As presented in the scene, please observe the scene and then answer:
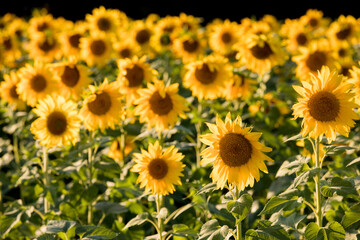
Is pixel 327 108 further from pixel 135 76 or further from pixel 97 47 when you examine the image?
pixel 97 47

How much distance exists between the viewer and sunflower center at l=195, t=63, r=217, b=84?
4.08 meters

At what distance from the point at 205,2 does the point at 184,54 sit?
9431 mm

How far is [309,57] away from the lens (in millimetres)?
4172

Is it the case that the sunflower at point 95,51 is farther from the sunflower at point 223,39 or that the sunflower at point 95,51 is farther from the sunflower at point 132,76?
the sunflower at point 132,76

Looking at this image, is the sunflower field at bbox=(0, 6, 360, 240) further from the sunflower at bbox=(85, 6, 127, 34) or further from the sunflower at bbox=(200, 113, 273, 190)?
the sunflower at bbox=(85, 6, 127, 34)

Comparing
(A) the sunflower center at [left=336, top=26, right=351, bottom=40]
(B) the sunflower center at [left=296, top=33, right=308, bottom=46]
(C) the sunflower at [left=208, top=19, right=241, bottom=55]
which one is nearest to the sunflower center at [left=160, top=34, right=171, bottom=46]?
(C) the sunflower at [left=208, top=19, right=241, bottom=55]

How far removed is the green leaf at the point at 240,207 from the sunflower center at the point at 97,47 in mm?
3553

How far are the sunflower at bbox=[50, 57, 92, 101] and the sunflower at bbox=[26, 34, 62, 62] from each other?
1.87 meters

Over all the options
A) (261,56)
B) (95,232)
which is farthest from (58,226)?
(261,56)

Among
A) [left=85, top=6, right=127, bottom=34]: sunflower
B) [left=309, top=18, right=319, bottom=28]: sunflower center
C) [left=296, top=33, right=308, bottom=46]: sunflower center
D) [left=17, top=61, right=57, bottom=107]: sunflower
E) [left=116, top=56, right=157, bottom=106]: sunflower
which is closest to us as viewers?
Answer: [left=116, top=56, right=157, bottom=106]: sunflower

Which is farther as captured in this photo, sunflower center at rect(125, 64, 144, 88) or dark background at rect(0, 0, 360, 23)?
dark background at rect(0, 0, 360, 23)

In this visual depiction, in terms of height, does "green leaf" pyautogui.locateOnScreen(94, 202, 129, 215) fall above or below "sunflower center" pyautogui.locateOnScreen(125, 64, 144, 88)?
below

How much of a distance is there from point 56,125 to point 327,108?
1906mm

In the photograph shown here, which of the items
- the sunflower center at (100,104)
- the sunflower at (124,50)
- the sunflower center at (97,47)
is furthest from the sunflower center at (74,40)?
the sunflower center at (100,104)
